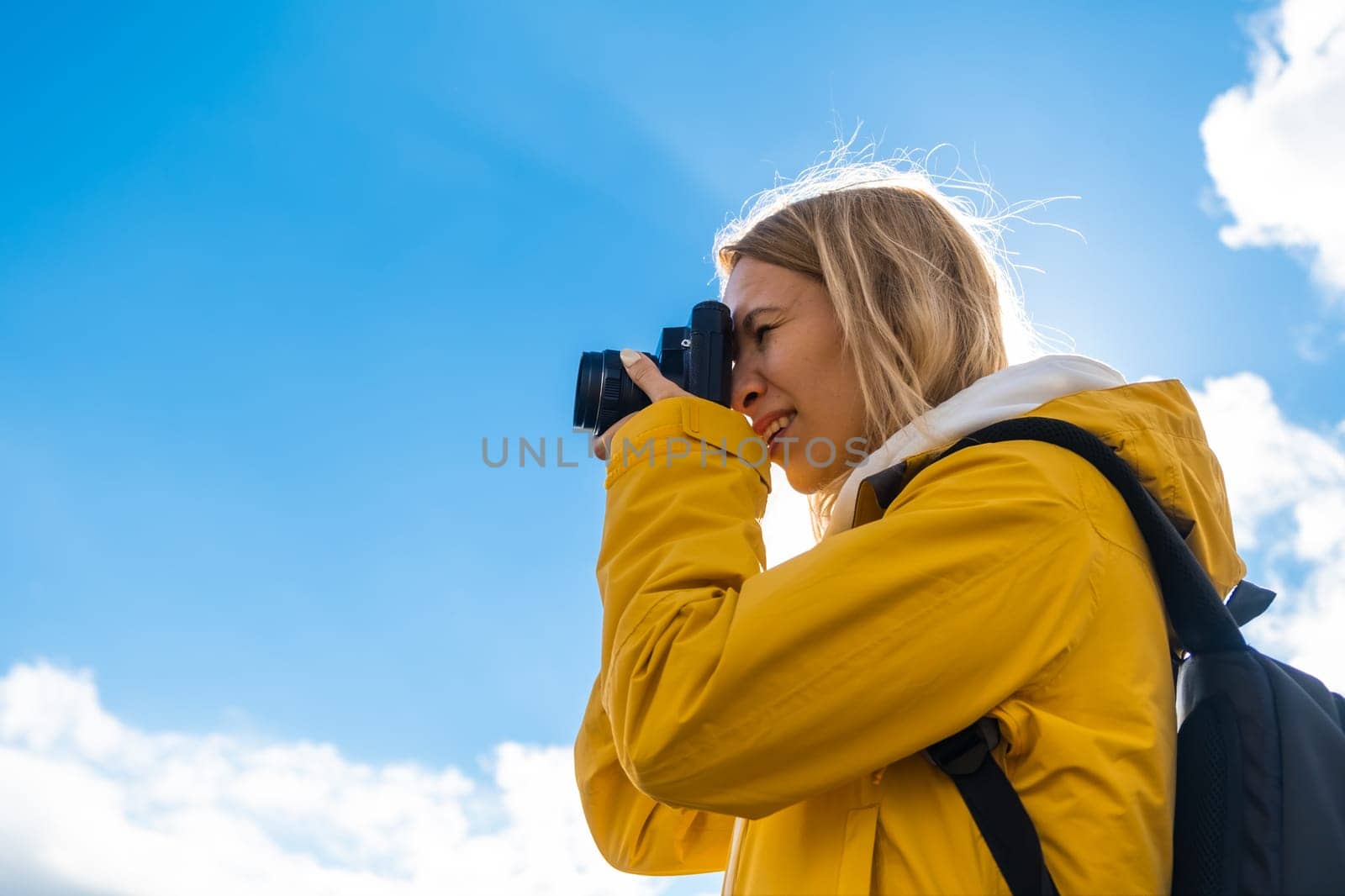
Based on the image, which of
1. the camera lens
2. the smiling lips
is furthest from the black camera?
the smiling lips

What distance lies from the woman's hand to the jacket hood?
0.45 meters

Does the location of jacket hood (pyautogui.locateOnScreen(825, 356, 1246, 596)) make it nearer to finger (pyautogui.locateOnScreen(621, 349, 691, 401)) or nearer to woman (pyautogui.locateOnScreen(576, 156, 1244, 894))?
woman (pyautogui.locateOnScreen(576, 156, 1244, 894))

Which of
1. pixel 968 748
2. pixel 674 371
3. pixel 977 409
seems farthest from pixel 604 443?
pixel 968 748

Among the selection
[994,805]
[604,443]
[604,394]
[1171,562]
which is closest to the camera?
[994,805]

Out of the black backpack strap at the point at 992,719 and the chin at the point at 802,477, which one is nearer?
the black backpack strap at the point at 992,719

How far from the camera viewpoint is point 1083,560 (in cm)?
142

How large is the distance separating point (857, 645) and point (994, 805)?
0.86 ft

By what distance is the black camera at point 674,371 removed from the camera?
7.01 feet

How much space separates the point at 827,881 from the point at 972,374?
1173 mm

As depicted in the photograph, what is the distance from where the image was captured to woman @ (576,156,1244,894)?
4.40ft

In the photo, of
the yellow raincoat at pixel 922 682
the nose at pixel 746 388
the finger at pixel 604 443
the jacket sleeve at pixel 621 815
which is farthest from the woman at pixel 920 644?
the nose at pixel 746 388

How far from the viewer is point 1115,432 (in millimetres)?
1577

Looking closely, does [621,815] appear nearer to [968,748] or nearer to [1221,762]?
[968,748]

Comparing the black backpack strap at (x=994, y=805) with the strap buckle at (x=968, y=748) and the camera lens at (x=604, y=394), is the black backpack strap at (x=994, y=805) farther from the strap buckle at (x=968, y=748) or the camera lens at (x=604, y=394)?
the camera lens at (x=604, y=394)
